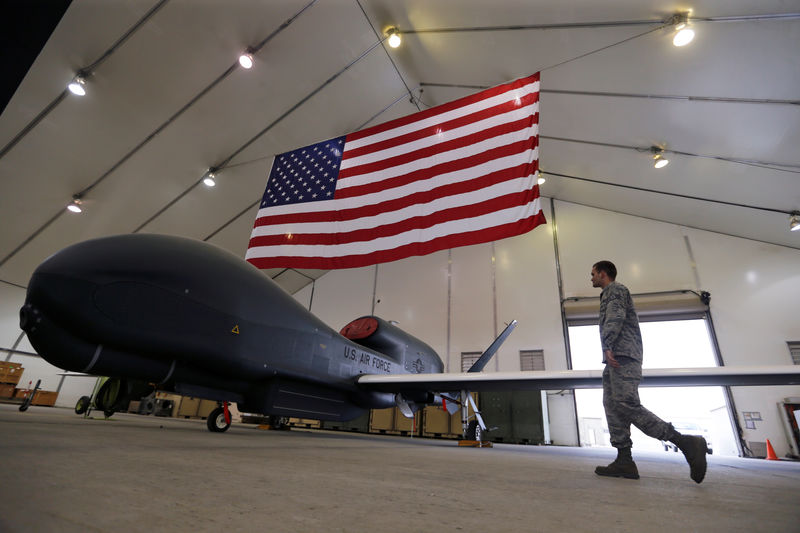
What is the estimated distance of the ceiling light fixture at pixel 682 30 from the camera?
4.64 m

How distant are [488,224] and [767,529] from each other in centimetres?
368

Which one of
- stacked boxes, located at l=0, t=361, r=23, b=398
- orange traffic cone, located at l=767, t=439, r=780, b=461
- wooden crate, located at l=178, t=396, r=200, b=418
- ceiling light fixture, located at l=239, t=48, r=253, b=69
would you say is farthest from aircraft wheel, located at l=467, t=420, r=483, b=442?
stacked boxes, located at l=0, t=361, r=23, b=398

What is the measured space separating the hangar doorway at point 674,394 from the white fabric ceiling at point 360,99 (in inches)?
114

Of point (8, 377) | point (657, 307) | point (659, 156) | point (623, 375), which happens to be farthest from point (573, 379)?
point (8, 377)

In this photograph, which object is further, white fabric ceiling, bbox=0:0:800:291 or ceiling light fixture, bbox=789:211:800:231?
ceiling light fixture, bbox=789:211:800:231

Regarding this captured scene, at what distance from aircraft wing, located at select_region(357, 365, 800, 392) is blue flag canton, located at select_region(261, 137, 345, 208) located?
2903 mm

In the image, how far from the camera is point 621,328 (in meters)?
2.27

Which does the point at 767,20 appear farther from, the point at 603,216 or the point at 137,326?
the point at 137,326

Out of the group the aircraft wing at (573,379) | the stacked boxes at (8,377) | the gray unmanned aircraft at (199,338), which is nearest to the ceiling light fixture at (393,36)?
the gray unmanned aircraft at (199,338)

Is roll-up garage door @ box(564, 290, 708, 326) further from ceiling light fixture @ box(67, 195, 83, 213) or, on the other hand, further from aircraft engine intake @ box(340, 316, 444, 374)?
ceiling light fixture @ box(67, 195, 83, 213)

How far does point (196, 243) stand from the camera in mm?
3043

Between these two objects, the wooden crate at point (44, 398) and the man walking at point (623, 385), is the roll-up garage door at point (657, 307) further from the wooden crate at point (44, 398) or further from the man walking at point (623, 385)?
the wooden crate at point (44, 398)

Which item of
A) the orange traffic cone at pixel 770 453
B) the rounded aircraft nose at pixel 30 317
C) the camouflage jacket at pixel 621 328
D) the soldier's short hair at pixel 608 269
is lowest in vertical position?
the orange traffic cone at pixel 770 453

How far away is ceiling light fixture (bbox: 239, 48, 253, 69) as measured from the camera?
247 inches
